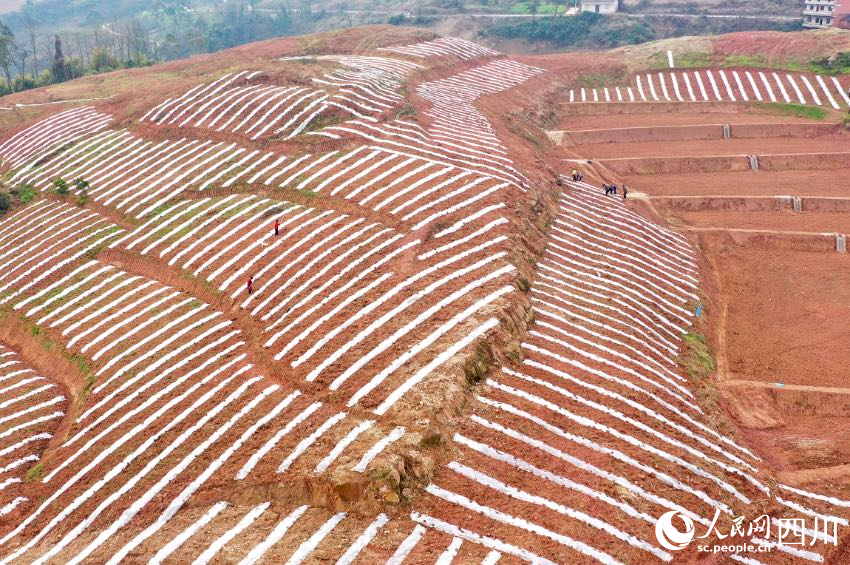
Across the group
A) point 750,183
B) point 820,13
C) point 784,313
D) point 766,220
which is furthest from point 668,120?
point 820,13

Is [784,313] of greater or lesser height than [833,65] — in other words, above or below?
below

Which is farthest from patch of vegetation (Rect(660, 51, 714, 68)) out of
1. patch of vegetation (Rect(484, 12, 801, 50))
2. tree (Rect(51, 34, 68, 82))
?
tree (Rect(51, 34, 68, 82))

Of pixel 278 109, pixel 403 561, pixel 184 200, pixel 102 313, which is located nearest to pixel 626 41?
pixel 278 109

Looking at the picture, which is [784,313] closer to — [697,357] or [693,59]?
[697,357]

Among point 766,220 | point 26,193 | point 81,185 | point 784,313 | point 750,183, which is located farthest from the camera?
point 750,183

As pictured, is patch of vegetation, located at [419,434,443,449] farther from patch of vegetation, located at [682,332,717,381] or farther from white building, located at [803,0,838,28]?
white building, located at [803,0,838,28]

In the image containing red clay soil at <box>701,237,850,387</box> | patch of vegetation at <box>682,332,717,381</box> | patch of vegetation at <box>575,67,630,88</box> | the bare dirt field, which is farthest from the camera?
patch of vegetation at <box>575,67,630,88</box>

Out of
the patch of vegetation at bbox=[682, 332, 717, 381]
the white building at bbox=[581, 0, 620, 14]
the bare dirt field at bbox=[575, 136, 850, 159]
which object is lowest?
the patch of vegetation at bbox=[682, 332, 717, 381]
